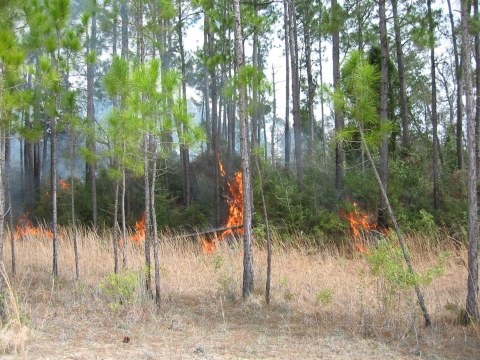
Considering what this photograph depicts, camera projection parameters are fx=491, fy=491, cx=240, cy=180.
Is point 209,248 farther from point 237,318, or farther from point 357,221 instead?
point 237,318

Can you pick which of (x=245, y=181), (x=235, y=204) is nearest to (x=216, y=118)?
(x=235, y=204)

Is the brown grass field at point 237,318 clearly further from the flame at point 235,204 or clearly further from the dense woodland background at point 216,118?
the flame at point 235,204

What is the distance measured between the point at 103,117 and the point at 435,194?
927 centimetres

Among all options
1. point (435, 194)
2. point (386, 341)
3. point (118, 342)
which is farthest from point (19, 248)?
point (435, 194)

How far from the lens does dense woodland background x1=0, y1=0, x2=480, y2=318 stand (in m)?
6.55

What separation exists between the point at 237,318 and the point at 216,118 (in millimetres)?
10890

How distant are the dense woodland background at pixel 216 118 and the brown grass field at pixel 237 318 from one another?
4.34 ft

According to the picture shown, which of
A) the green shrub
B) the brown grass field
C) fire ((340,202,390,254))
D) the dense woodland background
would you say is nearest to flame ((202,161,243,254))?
the dense woodland background

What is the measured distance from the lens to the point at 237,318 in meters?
6.47

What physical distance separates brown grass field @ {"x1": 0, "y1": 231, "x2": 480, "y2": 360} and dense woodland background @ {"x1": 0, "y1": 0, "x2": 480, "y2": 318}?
132 centimetres

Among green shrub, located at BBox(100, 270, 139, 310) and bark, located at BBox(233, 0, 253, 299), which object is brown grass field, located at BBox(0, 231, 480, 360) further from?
bark, located at BBox(233, 0, 253, 299)

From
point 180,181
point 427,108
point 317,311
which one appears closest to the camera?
point 317,311

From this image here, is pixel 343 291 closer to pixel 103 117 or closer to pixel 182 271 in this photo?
pixel 182 271

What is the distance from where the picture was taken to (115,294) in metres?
6.60
